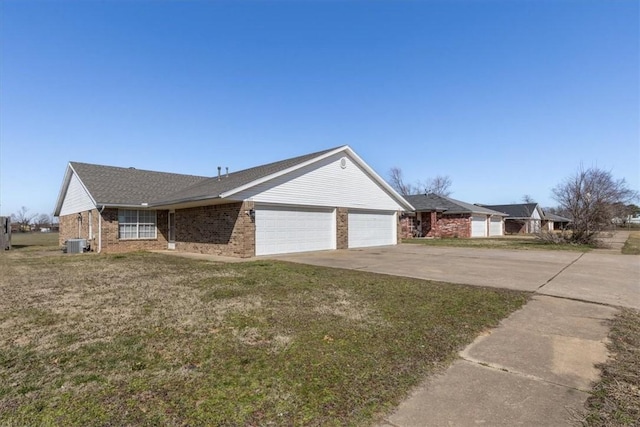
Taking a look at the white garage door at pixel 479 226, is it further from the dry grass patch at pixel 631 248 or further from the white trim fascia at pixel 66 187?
the white trim fascia at pixel 66 187

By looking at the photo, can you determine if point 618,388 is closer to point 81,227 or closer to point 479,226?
point 81,227

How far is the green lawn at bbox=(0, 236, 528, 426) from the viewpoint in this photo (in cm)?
257

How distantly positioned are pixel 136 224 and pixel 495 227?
3582 centimetres

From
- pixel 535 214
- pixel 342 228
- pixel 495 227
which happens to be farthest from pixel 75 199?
pixel 535 214

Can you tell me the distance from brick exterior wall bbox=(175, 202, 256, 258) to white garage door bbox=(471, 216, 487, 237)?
24520 millimetres

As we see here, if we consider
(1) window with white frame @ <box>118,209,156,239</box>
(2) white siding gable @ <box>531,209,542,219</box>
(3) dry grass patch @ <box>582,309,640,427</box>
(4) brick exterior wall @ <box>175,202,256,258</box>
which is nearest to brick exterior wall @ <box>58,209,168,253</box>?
(1) window with white frame @ <box>118,209,156,239</box>

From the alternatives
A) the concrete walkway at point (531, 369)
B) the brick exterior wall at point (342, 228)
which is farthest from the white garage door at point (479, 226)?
the concrete walkway at point (531, 369)

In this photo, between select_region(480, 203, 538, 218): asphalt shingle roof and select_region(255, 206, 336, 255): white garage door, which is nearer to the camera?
select_region(255, 206, 336, 255): white garage door

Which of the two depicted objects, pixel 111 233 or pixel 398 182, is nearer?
pixel 111 233

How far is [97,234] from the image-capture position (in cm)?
1688

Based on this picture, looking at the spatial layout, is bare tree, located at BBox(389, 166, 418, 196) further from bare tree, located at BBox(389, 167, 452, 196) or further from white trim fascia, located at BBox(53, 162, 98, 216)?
white trim fascia, located at BBox(53, 162, 98, 216)

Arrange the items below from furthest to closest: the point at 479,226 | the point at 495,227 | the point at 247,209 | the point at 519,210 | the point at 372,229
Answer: the point at 519,210
the point at 495,227
the point at 479,226
the point at 372,229
the point at 247,209

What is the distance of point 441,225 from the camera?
30734mm

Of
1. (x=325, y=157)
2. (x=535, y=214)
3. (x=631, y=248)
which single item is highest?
(x=325, y=157)
